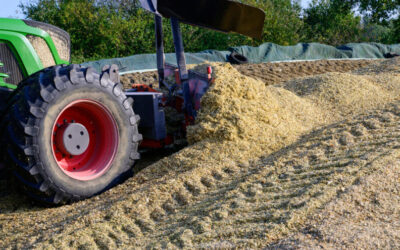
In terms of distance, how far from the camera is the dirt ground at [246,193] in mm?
2398

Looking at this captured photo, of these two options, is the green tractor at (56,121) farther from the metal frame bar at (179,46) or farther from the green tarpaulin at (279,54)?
the green tarpaulin at (279,54)

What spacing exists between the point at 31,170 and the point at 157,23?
2349 millimetres

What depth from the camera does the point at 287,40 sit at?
680 inches

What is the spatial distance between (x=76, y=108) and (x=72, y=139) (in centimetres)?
34

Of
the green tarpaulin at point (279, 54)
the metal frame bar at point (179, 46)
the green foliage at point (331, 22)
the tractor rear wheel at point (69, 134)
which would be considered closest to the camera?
the tractor rear wheel at point (69, 134)

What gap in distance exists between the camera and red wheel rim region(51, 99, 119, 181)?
11.2 feet

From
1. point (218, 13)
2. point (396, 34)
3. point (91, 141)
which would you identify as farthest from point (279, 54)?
point (396, 34)

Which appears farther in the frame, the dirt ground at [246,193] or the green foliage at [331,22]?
the green foliage at [331,22]

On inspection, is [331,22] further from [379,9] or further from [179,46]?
[179,46]

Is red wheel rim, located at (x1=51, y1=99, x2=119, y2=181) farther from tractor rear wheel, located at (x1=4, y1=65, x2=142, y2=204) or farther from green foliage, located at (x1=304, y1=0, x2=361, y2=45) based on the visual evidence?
green foliage, located at (x1=304, y1=0, x2=361, y2=45)

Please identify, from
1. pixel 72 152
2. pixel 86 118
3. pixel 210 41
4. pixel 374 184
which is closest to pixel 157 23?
pixel 86 118

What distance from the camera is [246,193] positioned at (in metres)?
2.96

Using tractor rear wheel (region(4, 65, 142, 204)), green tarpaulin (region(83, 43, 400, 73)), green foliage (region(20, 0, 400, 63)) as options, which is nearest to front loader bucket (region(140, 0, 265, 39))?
tractor rear wheel (region(4, 65, 142, 204))

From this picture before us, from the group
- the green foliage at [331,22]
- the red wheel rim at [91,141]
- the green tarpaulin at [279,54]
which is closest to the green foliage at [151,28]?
the green foliage at [331,22]
